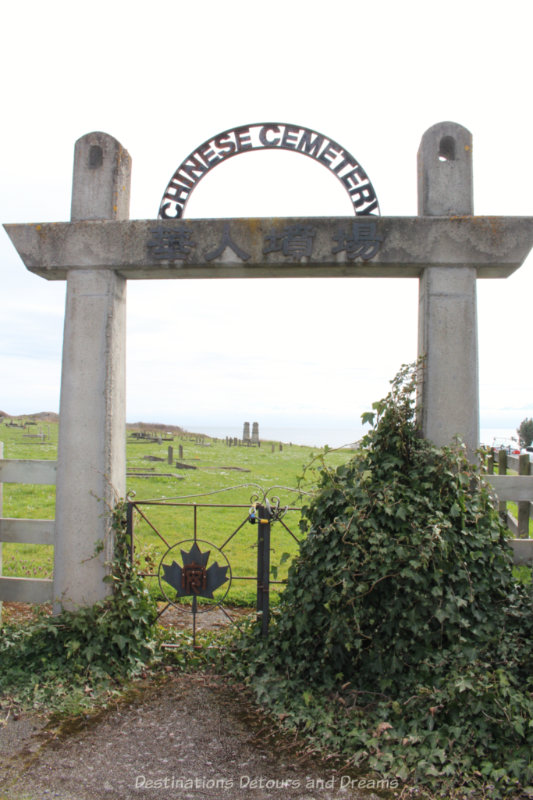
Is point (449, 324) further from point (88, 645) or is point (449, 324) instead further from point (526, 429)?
point (526, 429)

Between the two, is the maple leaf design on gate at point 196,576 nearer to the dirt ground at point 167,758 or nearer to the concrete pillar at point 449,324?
the dirt ground at point 167,758

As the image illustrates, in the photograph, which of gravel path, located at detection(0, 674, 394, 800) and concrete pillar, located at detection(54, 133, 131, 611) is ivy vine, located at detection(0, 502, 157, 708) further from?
gravel path, located at detection(0, 674, 394, 800)

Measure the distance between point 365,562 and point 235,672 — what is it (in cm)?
158

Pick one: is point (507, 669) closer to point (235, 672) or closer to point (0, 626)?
point (235, 672)

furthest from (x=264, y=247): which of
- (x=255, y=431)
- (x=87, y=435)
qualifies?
(x=255, y=431)

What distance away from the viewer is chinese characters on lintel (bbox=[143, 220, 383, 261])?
4500 millimetres

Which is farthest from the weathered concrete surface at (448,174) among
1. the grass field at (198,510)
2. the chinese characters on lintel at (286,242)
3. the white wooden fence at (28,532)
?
the white wooden fence at (28,532)

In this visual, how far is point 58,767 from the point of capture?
329 cm

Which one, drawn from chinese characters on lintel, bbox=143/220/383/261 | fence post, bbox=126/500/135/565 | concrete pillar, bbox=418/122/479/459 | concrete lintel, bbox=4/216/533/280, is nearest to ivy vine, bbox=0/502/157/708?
fence post, bbox=126/500/135/565

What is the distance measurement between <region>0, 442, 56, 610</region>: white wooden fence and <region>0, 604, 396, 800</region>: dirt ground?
4.00 ft

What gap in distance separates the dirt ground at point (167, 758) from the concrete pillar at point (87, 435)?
1129 mm

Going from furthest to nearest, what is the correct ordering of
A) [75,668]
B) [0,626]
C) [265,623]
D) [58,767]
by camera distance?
1. [0,626]
2. [265,623]
3. [75,668]
4. [58,767]

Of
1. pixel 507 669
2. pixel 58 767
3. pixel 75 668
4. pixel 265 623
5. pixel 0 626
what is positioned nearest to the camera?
pixel 58 767

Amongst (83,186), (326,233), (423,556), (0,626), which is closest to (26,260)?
(83,186)
